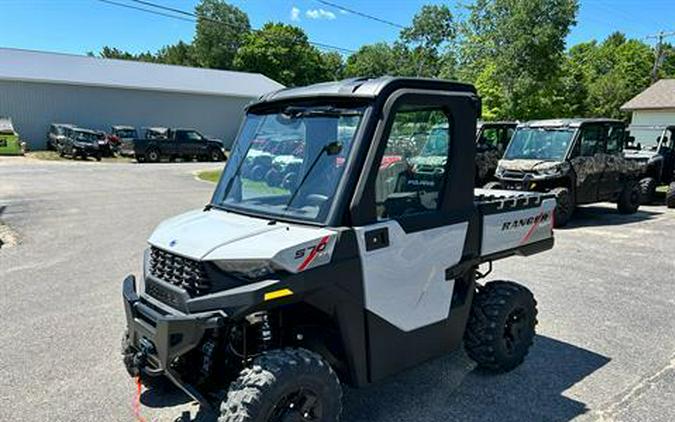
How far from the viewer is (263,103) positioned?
12.1 feet

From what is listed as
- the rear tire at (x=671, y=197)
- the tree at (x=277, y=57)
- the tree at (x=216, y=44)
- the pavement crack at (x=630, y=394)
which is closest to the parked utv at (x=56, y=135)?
the rear tire at (x=671, y=197)

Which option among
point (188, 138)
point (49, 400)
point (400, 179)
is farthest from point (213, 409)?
point (188, 138)

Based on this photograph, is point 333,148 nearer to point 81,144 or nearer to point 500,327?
point 500,327

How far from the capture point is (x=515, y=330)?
4.23 meters

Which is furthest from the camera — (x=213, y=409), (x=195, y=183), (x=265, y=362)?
(x=195, y=183)

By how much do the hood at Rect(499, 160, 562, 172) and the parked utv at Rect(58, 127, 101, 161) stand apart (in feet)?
72.5

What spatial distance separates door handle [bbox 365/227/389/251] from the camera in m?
3.08

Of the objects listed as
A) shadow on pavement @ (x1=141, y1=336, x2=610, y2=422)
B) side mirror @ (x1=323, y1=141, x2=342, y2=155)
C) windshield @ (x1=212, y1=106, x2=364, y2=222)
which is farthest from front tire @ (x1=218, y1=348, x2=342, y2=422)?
side mirror @ (x1=323, y1=141, x2=342, y2=155)

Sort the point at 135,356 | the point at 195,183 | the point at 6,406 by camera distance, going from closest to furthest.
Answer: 1. the point at 135,356
2. the point at 6,406
3. the point at 195,183

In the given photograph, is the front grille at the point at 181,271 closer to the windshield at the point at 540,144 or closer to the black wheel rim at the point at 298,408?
the black wheel rim at the point at 298,408

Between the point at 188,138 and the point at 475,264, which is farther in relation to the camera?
the point at 188,138

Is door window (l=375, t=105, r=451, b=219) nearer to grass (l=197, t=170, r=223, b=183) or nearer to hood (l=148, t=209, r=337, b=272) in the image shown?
hood (l=148, t=209, r=337, b=272)

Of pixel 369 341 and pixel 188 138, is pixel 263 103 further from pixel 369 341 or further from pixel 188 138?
pixel 188 138

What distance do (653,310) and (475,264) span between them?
130 inches
